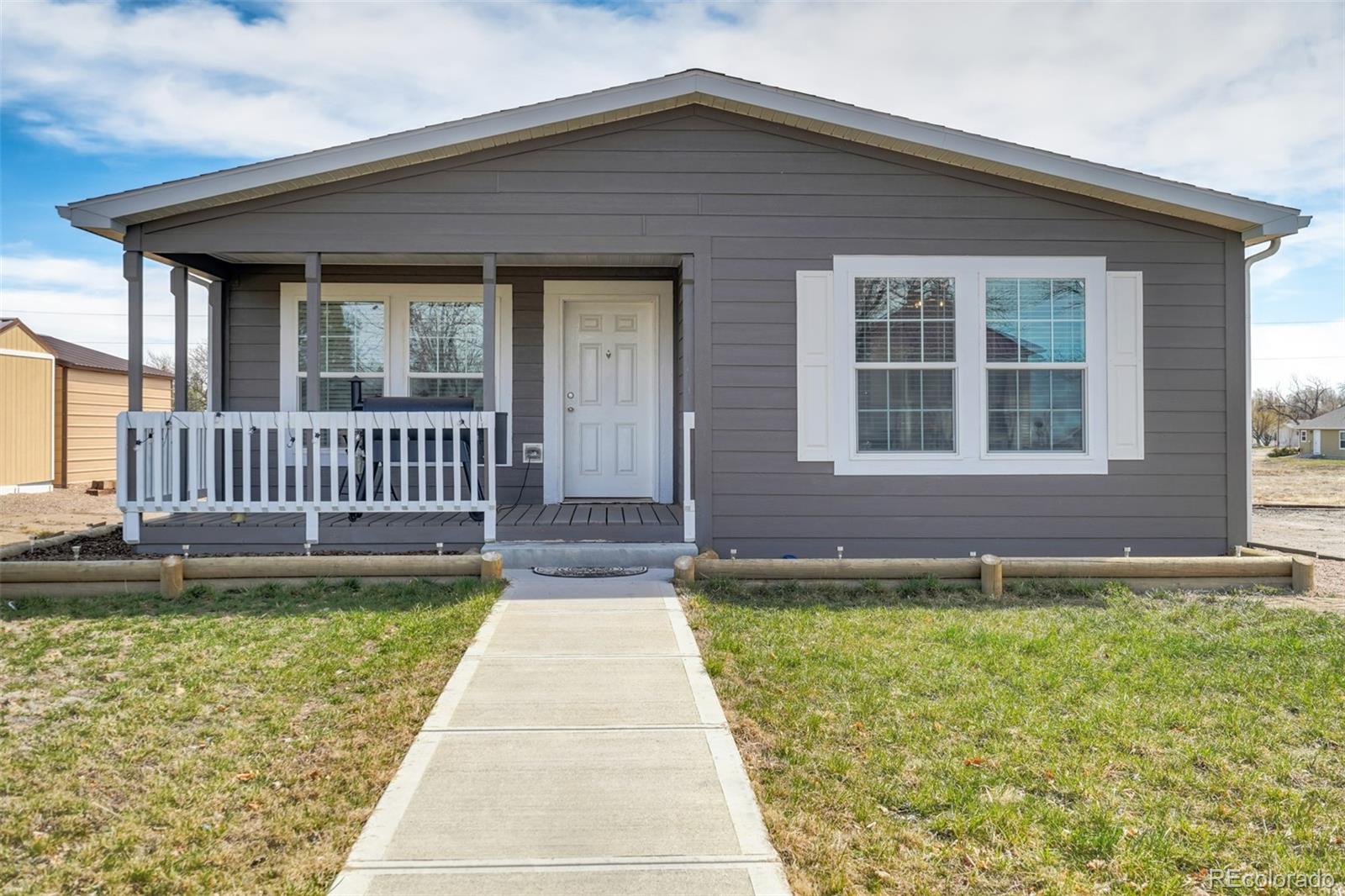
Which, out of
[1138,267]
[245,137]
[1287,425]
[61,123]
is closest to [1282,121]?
[1138,267]

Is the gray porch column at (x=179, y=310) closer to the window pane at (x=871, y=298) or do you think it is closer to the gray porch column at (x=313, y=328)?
the gray porch column at (x=313, y=328)

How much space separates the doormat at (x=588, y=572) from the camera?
590 cm

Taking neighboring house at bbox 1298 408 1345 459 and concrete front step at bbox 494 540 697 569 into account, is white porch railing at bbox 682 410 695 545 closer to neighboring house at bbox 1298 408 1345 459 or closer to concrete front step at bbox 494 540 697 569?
concrete front step at bbox 494 540 697 569

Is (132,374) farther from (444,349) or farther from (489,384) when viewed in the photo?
(489,384)

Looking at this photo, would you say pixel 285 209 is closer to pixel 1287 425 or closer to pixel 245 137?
pixel 245 137

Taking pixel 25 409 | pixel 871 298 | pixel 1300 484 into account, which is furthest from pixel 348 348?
pixel 1300 484

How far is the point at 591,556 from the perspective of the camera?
244 inches

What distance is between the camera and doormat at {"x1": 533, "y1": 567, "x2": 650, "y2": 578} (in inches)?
232

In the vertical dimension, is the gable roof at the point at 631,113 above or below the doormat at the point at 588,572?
above

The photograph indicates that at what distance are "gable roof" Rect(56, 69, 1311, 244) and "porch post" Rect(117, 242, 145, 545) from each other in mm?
301

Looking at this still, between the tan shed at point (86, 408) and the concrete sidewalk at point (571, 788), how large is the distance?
14.9m

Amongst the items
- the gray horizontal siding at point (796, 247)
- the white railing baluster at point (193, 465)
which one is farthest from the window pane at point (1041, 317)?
the white railing baluster at point (193, 465)
